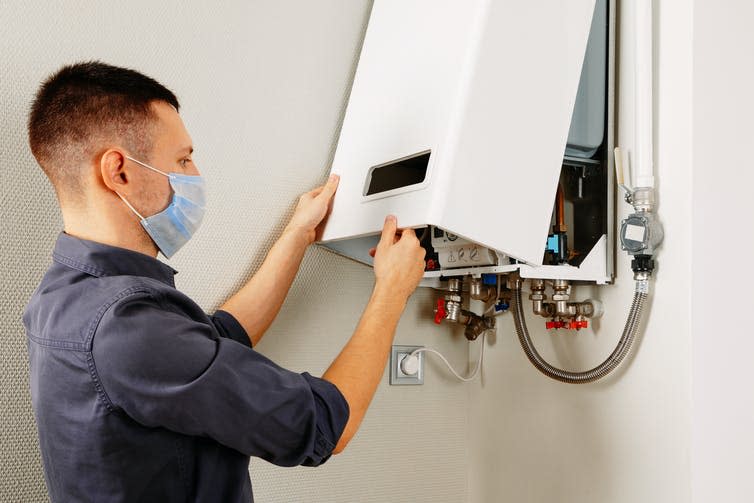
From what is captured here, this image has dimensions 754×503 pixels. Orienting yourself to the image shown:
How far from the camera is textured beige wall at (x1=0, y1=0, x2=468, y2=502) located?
1.12 m

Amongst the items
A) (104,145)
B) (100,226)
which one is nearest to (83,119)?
(104,145)

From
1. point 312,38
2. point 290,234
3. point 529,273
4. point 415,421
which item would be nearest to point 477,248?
point 529,273

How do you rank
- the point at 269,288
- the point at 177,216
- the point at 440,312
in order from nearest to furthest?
the point at 177,216 → the point at 269,288 → the point at 440,312

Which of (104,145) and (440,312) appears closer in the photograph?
(104,145)

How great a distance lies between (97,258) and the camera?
35.8 inches

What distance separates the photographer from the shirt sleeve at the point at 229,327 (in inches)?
46.8

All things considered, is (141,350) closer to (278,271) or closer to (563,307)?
(278,271)

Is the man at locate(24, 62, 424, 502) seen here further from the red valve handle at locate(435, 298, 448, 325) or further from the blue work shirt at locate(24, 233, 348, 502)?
the red valve handle at locate(435, 298, 448, 325)

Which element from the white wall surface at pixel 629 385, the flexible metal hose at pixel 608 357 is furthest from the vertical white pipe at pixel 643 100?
the flexible metal hose at pixel 608 357

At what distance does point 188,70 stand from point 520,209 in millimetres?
735

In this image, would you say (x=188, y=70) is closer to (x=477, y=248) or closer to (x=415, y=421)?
(x=477, y=248)

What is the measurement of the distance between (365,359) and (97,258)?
43 centimetres

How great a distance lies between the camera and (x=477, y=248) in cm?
131

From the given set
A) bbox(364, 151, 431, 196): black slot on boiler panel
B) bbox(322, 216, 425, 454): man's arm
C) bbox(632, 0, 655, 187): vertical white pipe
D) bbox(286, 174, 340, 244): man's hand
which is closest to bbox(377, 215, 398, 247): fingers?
bbox(322, 216, 425, 454): man's arm
